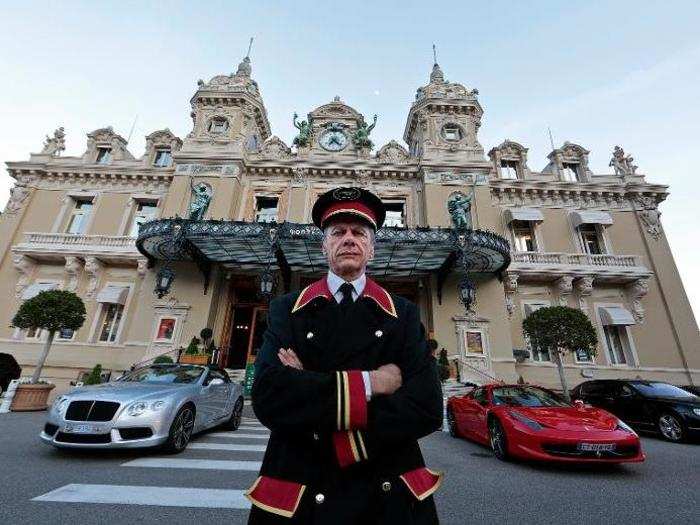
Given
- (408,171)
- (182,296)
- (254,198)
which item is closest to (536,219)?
(408,171)

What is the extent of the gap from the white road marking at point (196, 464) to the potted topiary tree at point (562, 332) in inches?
411

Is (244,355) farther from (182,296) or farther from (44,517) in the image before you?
(44,517)

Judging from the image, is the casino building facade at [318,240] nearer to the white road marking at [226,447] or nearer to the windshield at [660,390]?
the windshield at [660,390]

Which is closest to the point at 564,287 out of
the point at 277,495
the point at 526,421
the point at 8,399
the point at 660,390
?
the point at 660,390

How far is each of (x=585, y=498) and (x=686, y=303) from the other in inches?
733

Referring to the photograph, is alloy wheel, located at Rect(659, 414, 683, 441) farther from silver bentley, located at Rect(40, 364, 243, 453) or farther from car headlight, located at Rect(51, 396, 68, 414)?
car headlight, located at Rect(51, 396, 68, 414)

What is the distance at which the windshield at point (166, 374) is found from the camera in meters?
6.67

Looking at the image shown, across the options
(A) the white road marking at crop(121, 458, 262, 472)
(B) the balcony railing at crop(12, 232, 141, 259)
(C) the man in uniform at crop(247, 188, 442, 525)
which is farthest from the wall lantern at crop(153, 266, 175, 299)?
(C) the man in uniform at crop(247, 188, 442, 525)

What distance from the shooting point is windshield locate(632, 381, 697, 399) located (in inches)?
341

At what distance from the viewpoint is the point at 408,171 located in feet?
64.7

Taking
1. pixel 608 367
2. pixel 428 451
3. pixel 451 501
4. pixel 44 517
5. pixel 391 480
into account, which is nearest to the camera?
pixel 391 480

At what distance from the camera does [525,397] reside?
260 inches

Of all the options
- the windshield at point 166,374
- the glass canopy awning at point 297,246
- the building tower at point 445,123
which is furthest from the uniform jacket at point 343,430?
the building tower at point 445,123

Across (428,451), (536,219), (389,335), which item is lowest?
(428,451)
